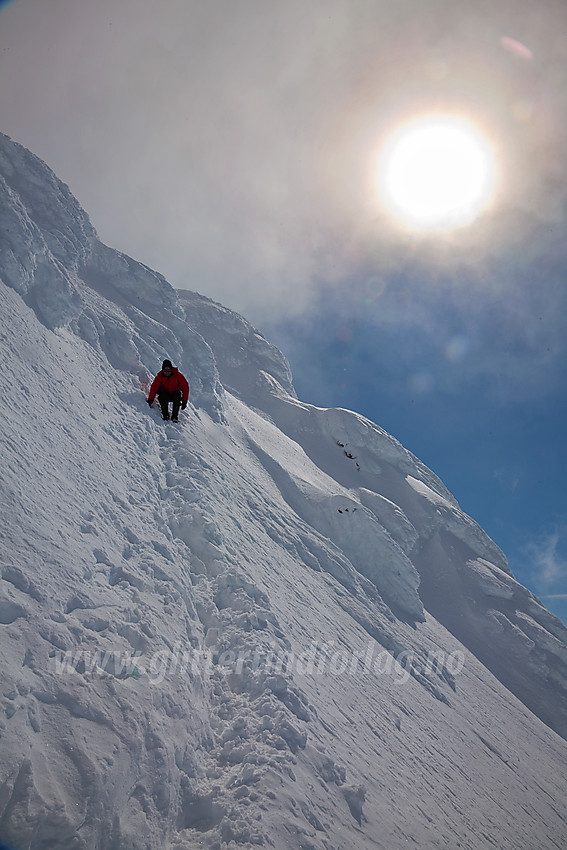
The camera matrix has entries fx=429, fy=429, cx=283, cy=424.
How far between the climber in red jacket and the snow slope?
407 mm

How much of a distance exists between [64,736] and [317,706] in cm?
558

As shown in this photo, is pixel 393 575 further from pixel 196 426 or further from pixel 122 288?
pixel 122 288

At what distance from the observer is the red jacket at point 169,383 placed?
13.2 meters

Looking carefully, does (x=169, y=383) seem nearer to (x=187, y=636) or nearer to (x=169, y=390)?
(x=169, y=390)

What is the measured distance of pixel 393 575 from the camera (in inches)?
819

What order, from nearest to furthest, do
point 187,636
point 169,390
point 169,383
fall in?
1. point 187,636
2. point 169,383
3. point 169,390

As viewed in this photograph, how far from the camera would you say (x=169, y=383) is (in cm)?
1351

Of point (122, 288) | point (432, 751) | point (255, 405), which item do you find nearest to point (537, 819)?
point (432, 751)

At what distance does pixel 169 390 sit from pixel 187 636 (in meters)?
7.88

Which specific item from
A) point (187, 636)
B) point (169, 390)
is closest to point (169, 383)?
point (169, 390)

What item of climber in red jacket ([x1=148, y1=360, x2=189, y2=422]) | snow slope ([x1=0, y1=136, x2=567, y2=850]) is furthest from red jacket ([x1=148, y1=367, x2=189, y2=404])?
snow slope ([x1=0, y1=136, x2=567, y2=850])

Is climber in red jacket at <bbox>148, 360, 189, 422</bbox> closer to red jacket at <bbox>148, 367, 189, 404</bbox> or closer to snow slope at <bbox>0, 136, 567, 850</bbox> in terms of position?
red jacket at <bbox>148, 367, 189, 404</bbox>

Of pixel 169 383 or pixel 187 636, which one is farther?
pixel 169 383

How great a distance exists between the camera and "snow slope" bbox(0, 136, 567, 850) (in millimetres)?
5289
